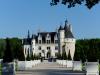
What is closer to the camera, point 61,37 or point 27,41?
point 61,37

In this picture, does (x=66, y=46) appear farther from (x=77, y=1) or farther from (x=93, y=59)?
(x=77, y=1)

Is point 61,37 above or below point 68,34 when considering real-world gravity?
below

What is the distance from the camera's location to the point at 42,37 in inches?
5605

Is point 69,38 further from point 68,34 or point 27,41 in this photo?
point 27,41

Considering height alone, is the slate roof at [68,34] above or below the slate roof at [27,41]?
above

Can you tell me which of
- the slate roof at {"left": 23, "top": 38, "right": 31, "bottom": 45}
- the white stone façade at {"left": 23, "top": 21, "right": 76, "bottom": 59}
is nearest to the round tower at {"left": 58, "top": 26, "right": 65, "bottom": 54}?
the white stone façade at {"left": 23, "top": 21, "right": 76, "bottom": 59}

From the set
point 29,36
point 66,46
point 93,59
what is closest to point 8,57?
point 93,59

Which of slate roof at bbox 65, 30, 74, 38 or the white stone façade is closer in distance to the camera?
slate roof at bbox 65, 30, 74, 38

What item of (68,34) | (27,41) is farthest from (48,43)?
(68,34)

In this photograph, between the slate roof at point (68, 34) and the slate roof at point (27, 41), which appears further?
the slate roof at point (27, 41)

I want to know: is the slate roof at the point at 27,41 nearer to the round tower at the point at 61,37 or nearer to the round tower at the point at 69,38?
the round tower at the point at 61,37

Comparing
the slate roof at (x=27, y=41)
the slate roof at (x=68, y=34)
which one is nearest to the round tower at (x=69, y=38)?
the slate roof at (x=68, y=34)

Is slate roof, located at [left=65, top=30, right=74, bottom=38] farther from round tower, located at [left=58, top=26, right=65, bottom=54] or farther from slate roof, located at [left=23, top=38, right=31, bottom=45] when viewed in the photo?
slate roof, located at [left=23, top=38, right=31, bottom=45]

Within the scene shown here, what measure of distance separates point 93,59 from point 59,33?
343 ft
